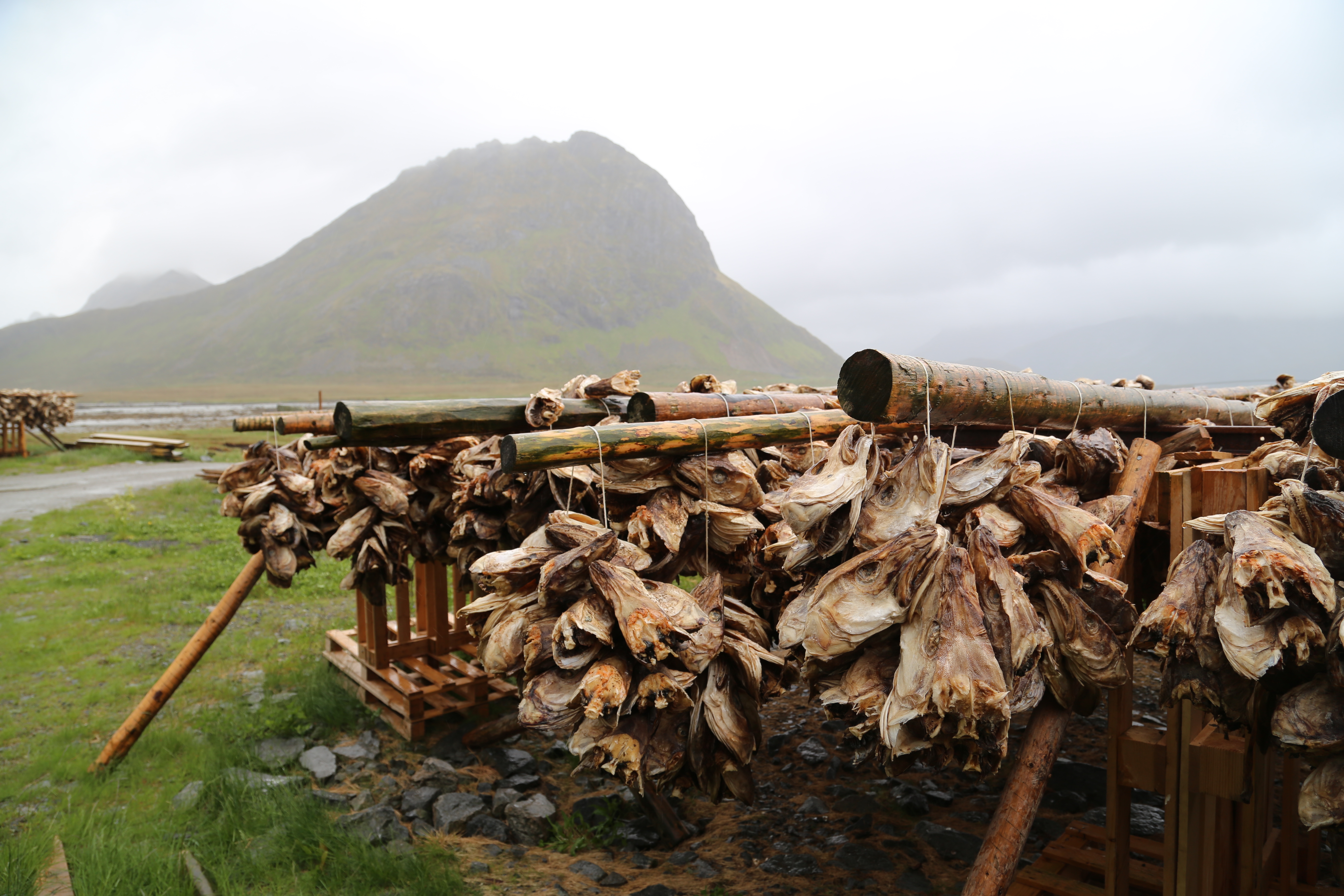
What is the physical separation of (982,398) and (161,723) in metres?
7.46

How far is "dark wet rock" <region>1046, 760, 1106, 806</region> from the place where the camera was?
16.8ft

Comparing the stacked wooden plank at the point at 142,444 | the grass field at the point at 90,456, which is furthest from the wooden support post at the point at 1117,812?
the stacked wooden plank at the point at 142,444

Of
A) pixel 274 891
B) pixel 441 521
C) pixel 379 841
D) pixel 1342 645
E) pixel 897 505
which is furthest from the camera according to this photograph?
pixel 441 521

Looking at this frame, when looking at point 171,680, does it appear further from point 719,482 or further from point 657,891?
point 719,482

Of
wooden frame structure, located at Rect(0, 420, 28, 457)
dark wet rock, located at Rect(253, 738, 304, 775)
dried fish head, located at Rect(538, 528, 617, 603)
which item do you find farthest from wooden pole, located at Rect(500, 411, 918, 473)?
wooden frame structure, located at Rect(0, 420, 28, 457)

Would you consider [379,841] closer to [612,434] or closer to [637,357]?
[612,434]

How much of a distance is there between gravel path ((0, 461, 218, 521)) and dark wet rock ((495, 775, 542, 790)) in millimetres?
15089

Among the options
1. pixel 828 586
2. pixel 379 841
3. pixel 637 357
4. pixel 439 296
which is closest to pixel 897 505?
pixel 828 586

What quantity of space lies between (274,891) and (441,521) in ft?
7.87

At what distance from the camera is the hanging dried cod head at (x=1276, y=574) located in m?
1.59

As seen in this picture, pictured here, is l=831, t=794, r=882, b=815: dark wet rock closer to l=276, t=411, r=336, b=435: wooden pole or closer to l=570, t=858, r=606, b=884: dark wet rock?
l=570, t=858, r=606, b=884: dark wet rock

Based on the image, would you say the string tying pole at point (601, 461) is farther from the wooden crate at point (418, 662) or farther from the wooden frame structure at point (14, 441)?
the wooden frame structure at point (14, 441)

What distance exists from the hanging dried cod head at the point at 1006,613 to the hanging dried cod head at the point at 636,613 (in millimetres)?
843

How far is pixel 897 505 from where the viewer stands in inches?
79.4
